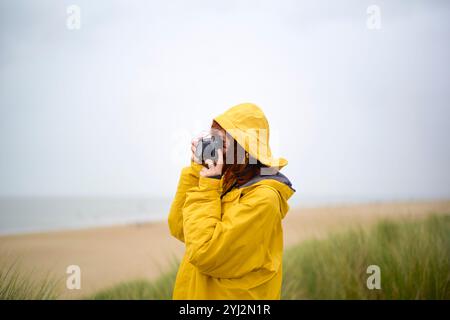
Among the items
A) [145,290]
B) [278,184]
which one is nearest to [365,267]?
[145,290]

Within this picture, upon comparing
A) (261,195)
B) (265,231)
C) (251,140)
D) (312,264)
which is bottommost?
(312,264)

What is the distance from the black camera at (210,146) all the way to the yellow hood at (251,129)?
2.6 inches

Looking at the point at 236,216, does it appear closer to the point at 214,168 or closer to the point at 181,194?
the point at 214,168

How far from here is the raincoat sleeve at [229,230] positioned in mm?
1358

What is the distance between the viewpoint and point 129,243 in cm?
521

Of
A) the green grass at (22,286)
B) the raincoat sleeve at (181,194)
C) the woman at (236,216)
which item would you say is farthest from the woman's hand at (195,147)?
the green grass at (22,286)

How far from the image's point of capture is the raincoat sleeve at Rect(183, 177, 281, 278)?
1.36 metres

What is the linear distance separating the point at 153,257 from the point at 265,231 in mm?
2487

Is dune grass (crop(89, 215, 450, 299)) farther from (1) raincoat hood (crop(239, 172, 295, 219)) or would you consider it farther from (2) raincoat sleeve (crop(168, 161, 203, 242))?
(1) raincoat hood (crop(239, 172, 295, 219))

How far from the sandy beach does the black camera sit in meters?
1.95

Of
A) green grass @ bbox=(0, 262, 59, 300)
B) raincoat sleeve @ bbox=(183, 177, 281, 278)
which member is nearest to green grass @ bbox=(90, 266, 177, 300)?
green grass @ bbox=(0, 262, 59, 300)
